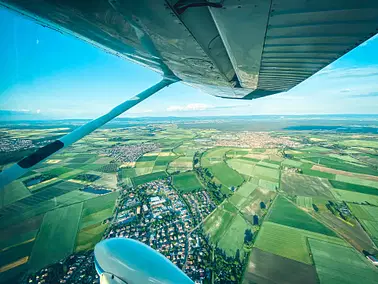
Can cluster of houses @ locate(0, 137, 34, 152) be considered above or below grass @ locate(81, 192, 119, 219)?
above

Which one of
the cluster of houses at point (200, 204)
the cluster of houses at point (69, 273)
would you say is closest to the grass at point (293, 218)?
the cluster of houses at point (200, 204)

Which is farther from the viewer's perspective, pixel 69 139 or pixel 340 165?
pixel 340 165

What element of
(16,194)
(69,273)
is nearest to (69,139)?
(69,273)

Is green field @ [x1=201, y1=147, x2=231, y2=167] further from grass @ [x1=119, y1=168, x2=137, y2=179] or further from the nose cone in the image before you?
the nose cone

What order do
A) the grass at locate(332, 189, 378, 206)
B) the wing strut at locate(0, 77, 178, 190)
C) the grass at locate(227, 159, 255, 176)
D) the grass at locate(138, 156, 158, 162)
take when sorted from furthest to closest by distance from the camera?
the grass at locate(138, 156, 158, 162)
the grass at locate(227, 159, 255, 176)
the grass at locate(332, 189, 378, 206)
the wing strut at locate(0, 77, 178, 190)

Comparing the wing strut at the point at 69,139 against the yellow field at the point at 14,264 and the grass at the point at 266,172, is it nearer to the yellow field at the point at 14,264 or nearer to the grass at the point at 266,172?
the yellow field at the point at 14,264

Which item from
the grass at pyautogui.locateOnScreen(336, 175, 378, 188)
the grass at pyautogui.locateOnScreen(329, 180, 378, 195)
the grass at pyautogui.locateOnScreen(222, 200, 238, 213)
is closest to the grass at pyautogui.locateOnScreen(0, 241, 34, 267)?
the grass at pyautogui.locateOnScreen(222, 200, 238, 213)

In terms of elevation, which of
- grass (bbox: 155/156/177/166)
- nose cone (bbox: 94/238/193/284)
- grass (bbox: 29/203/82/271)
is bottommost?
grass (bbox: 155/156/177/166)

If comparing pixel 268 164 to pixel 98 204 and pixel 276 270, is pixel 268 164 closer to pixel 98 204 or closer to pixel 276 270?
pixel 276 270
